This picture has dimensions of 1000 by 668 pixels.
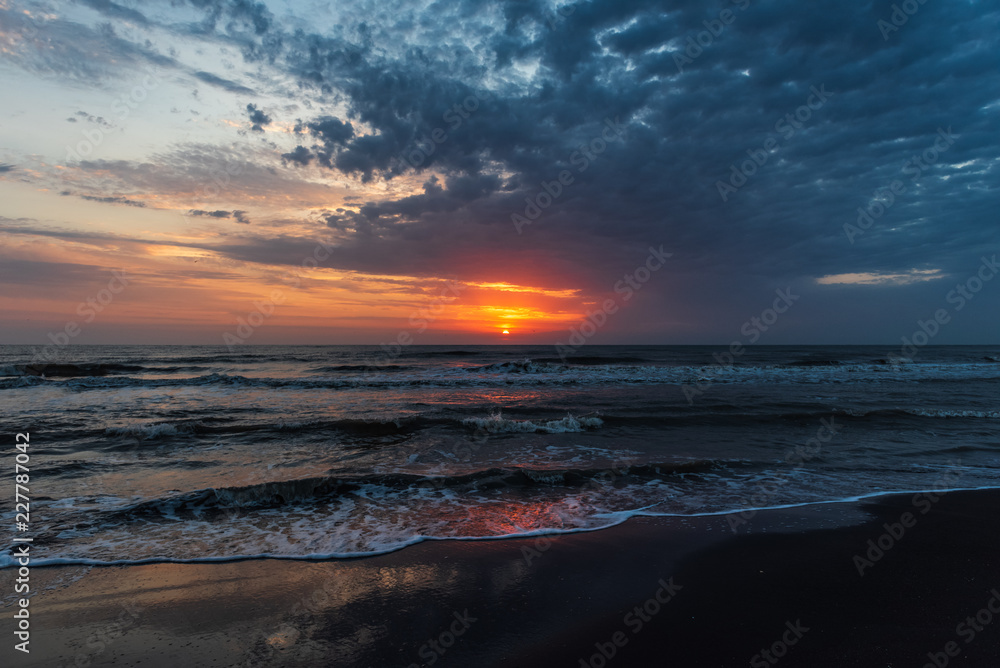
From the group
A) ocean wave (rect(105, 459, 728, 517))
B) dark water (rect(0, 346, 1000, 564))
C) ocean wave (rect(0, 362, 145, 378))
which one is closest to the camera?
dark water (rect(0, 346, 1000, 564))

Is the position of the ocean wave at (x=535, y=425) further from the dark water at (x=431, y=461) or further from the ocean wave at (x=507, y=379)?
the ocean wave at (x=507, y=379)

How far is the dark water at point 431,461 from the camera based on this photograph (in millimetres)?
6891

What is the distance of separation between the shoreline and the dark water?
756mm

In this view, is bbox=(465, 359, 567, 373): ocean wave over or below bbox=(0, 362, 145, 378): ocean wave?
over

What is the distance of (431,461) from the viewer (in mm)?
11055

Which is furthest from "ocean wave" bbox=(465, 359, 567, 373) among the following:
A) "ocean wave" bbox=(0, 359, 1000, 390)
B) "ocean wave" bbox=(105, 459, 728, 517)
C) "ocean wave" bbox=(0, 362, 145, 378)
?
"ocean wave" bbox=(0, 362, 145, 378)

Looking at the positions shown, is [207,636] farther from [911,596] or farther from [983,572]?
[983,572]

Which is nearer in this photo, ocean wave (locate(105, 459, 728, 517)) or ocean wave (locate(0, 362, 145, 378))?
ocean wave (locate(105, 459, 728, 517))

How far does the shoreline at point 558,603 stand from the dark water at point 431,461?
756 millimetres

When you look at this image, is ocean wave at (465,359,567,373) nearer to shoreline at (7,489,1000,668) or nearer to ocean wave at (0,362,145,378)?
ocean wave at (0,362,145,378)

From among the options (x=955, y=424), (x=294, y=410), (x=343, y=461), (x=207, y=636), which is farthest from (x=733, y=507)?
(x=294, y=410)

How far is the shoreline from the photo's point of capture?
383 cm

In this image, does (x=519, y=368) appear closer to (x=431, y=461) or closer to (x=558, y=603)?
(x=431, y=461)

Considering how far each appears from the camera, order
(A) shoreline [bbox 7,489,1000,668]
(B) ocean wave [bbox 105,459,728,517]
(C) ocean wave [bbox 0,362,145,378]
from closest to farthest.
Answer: (A) shoreline [bbox 7,489,1000,668] → (B) ocean wave [bbox 105,459,728,517] → (C) ocean wave [bbox 0,362,145,378]
